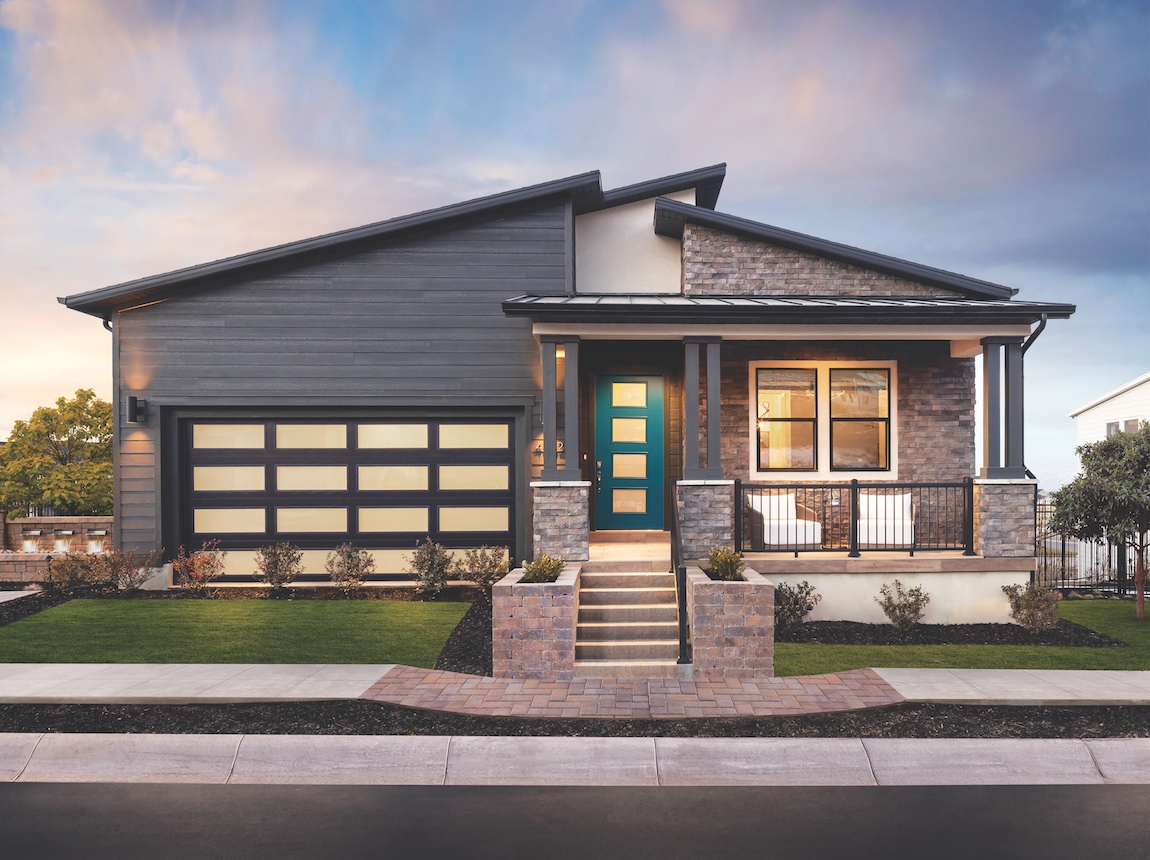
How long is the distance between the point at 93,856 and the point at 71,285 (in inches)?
936

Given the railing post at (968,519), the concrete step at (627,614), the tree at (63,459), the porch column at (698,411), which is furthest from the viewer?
the tree at (63,459)

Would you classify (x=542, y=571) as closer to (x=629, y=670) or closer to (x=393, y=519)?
(x=629, y=670)

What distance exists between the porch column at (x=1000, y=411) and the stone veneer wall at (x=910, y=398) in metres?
1.82

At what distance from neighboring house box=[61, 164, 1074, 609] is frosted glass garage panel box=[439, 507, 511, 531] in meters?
0.03

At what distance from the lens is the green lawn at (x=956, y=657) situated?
271 inches

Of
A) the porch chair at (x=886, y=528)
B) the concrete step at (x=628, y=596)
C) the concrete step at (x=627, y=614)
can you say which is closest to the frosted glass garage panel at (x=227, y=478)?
the concrete step at (x=628, y=596)

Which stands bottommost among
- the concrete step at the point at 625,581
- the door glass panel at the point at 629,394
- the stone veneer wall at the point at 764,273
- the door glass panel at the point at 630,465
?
the concrete step at the point at 625,581

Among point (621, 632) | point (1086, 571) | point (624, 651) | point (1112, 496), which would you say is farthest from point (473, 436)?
point (1086, 571)

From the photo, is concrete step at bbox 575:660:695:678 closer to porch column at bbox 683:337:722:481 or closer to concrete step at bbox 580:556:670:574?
concrete step at bbox 580:556:670:574

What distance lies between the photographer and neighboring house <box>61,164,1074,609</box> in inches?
408

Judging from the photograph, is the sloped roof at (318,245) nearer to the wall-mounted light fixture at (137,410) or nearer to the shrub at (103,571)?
the wall-mounted light fixture at (137,410)

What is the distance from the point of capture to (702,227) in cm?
1097

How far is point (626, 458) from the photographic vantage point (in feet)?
35.0

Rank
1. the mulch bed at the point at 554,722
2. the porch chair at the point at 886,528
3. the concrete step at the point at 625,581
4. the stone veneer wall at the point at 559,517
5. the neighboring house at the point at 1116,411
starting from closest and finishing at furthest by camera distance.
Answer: the mulch bed at the point at 554,722 → the concrete step at the point at 625,581 → the stone veneer wall at the point at 559,517 → the porch chair at the point at 886,528 → the neighboring house at the point at 1116,411
